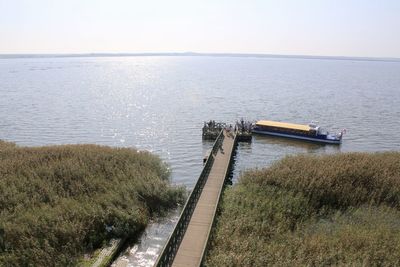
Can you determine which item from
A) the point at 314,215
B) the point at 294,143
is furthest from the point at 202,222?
the point at 294,143

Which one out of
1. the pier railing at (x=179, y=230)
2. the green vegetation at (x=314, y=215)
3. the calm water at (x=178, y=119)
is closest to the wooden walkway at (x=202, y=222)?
the pier railing at (x=179, y=230)

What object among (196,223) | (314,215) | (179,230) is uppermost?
(179,230)

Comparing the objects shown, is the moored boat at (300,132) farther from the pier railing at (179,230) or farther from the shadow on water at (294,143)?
the pier railing at (179,230)

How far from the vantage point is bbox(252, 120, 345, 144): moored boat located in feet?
167

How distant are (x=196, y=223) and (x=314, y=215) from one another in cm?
820

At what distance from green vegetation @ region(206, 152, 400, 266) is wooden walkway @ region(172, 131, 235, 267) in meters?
0.61

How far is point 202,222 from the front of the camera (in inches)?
856

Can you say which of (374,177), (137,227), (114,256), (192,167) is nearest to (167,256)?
(114,256)

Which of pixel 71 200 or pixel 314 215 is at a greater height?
pixel 71 200

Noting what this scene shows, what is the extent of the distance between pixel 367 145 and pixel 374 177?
24.3 meters

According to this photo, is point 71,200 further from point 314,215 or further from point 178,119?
point 178,119

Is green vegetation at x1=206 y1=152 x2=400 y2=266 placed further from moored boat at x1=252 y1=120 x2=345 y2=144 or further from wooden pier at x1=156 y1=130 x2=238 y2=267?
moored boat at x1=252 y1=120 x2=345 y2=144

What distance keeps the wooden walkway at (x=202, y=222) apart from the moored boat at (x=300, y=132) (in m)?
21.4

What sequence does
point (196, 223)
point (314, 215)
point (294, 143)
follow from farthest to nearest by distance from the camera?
point (294, 143)
point (314, 215)
point (196, 223)
